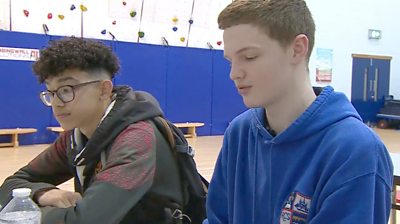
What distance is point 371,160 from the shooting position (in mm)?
1021

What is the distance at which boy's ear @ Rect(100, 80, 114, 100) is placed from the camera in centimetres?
169

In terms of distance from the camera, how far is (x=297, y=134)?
1.14 metres

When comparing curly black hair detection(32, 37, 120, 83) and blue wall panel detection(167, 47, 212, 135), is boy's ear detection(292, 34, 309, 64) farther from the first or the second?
blue wall panel detection(167, 47, 212, 135)

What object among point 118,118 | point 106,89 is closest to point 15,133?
point 106,89

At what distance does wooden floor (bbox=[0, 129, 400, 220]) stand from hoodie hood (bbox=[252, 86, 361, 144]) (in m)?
3.83

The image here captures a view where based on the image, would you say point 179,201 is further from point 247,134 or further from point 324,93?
point 324,93

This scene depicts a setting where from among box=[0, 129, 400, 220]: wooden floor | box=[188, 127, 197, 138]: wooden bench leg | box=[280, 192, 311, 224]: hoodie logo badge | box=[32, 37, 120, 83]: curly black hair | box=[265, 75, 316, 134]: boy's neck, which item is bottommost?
box=[0, 129, 400, 220]: wooden floor

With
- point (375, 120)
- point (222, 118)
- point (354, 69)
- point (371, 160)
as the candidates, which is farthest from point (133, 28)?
point (371, 160)

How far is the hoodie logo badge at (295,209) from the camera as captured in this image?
1107mm

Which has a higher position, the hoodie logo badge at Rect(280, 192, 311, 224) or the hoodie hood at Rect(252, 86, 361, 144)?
the hoodie hood at Rect(252, 86, 361, 144)

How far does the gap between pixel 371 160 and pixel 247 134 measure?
15.1 inches

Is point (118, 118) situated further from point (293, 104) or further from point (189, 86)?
point (189, 86)

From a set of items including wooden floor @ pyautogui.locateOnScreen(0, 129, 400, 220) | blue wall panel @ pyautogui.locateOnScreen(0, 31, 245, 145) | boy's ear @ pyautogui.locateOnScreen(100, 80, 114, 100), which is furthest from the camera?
blue wall panel @ pyautogui.locateOnScreen(0, 31, 245, 145)

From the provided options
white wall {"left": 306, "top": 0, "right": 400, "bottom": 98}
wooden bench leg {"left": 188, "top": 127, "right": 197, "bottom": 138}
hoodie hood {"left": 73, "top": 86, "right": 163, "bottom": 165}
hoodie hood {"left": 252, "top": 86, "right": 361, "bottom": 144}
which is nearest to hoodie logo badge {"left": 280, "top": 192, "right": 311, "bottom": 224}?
hoodie hood {"left": 252, "top": 86, "right": 361, "bottom": 144}
